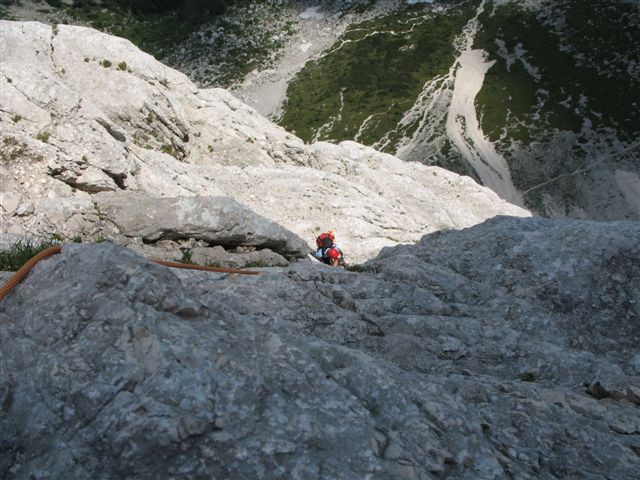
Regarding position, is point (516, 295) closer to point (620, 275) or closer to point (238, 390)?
point (620, 275)

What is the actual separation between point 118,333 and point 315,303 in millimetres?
4919

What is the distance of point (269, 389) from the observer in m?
6.75

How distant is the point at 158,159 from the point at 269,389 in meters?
21.6

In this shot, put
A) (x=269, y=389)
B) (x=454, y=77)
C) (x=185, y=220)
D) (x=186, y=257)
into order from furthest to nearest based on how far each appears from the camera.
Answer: (x=454, y=77), (x=185, y=220), (x=186, y=257), (x=269, y=389)

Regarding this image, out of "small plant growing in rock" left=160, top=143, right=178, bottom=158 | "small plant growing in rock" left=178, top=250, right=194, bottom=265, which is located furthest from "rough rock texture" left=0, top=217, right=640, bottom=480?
"small plant growing in rock" left=160, top=143, right=178, bottom=158

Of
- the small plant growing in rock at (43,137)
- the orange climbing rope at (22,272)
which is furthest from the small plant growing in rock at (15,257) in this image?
the small plant growing in rock at (43,137)

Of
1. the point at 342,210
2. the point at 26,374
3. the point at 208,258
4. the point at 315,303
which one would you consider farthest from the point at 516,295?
the point at 342,210

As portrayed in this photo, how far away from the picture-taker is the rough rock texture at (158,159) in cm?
1712

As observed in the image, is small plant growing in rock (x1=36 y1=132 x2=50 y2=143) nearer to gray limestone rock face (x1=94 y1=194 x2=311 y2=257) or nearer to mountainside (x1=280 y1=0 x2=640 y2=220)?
gray limestone rock face (x1=94 y1=194 x2=311 y2=257)

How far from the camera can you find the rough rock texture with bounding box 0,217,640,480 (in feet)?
19.2

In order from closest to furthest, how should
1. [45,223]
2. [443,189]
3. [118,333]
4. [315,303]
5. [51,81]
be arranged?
[118,333] → [315,303] → [45,223] → [51,81] → [443,189]

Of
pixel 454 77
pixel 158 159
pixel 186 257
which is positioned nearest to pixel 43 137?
pixel 158 159

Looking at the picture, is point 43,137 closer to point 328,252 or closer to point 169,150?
point 328,252

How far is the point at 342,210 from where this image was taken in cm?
3125
